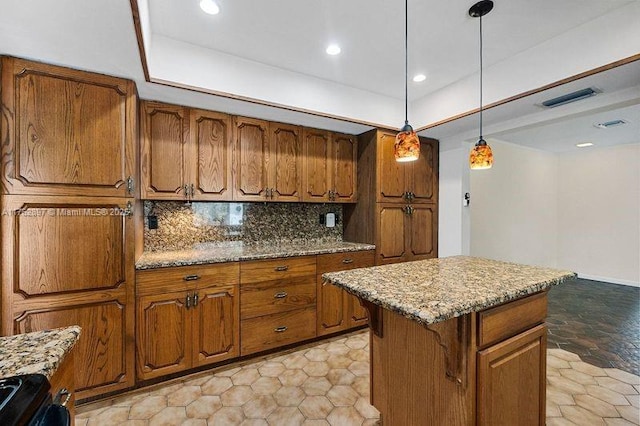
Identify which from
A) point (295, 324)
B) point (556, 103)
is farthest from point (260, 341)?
point (556, 103)

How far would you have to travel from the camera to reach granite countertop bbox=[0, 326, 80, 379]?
0.75m

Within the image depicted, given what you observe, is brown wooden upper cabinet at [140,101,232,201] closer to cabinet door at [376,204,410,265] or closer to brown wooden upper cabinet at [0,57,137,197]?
brown wooden upper cabinet at [0,57,137,197]

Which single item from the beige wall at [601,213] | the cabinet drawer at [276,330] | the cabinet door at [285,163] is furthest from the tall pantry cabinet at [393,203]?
the beige wall at [601,213]

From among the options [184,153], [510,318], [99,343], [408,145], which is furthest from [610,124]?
[99,343]

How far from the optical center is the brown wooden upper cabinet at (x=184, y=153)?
2.38 meters

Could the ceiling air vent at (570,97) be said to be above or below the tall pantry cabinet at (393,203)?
above

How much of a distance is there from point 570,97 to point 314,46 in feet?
6.88

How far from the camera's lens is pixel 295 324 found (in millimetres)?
2686

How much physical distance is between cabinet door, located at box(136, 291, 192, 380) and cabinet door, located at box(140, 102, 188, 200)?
33.6 inches

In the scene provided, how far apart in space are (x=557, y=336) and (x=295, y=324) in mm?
2750

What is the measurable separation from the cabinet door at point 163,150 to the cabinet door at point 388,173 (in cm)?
199

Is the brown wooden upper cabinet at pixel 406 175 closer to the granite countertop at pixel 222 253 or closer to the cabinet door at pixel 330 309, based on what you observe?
the granite countertop at pixel 222 253

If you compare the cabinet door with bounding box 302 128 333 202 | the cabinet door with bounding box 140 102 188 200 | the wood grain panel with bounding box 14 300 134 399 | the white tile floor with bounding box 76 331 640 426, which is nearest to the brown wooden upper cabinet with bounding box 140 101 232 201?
the cabinet door with bounding box 140 102 188 200

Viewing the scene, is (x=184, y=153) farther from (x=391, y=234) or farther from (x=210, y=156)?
(x=391, y=234)
